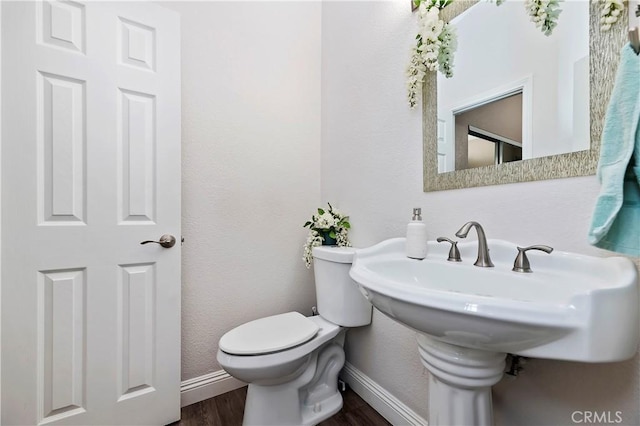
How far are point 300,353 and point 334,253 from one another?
45 centimetres

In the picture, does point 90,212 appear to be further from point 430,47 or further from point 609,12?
point 609,12

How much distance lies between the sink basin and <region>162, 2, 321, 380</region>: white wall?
98cm

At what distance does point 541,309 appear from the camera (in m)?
0.46

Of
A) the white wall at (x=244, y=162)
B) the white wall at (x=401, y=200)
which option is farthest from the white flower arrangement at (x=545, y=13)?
the white wall at (x=244, y=162)

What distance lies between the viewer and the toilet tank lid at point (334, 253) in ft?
4.13

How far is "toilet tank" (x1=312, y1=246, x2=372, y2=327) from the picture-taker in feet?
4.22

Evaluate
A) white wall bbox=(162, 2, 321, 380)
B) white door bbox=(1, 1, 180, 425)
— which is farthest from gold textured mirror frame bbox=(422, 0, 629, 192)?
white door bbox=(1, 1, 180, 425)

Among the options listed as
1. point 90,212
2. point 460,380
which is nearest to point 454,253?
point 460,380

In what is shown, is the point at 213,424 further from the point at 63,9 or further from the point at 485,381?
the point at 63,9

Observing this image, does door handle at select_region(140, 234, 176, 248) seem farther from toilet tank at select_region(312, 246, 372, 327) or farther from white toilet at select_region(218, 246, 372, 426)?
toilet tank at select_region(312, 246, 372, 327)

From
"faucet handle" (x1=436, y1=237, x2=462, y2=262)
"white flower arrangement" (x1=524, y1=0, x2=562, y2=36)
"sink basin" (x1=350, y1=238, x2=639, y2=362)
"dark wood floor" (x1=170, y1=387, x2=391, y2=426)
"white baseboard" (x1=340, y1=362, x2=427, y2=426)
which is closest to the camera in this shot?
"sink basin" (x1=350, y1=238, x2=639, y2=362)

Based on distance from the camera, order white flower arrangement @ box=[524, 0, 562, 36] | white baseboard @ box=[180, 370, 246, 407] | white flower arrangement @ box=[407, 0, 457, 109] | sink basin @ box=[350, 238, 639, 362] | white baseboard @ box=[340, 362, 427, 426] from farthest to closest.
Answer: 1. white baseboard @ box=[180, 370, 246, 407]
2. white baseboard @ box=[340, 362, 427, 426]
3. white flower arrangement @ box=[407, 0, 457, 109]
4. white flower arrangement @ box=[524, 0, 562, 36]
5. sink basin @ box=[350, 238, 639, 362]

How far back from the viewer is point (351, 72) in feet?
4.99

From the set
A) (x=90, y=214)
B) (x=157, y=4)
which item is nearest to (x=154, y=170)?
(x=90, y=214)
